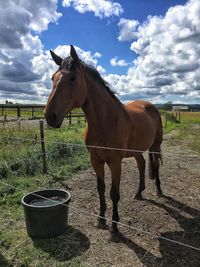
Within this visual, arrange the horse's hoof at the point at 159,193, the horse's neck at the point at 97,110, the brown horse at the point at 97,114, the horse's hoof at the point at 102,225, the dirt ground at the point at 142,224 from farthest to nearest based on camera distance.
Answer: the horse's hoof at the point at 159,193
the horse's hoof at the point at 102,225
the horse's neck at the point at 97,110
the dirt ground at the point at 142,224
the brown horse at the point at 97,114

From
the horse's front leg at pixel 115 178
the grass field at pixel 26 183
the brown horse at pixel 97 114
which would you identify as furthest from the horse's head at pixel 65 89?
the grass field at pixel 26 183

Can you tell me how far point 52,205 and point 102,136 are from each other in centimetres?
115

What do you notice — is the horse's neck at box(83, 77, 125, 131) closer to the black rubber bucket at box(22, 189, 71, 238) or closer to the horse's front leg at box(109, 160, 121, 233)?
the horse's front leg at box(109, 160, 121, 233)

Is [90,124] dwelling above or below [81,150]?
above

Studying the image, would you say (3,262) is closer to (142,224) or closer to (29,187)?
(142,224)

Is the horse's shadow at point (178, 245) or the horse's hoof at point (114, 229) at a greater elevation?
the horse's hoof at point (114, 229)

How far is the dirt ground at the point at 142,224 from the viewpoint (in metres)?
3.57

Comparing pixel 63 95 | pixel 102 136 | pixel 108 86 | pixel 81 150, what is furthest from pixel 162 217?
pixel 81 150

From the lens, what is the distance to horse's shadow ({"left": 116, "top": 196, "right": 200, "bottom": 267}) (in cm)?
348

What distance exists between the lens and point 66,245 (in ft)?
12.5

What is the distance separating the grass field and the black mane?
49.8 inches

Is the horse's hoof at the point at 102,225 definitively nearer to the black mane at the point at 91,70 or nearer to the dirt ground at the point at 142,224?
the dirt ground at the point at 142,224

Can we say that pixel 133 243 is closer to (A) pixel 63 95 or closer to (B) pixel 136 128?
(B) pixel 136 128

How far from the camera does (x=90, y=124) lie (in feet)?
13.5
